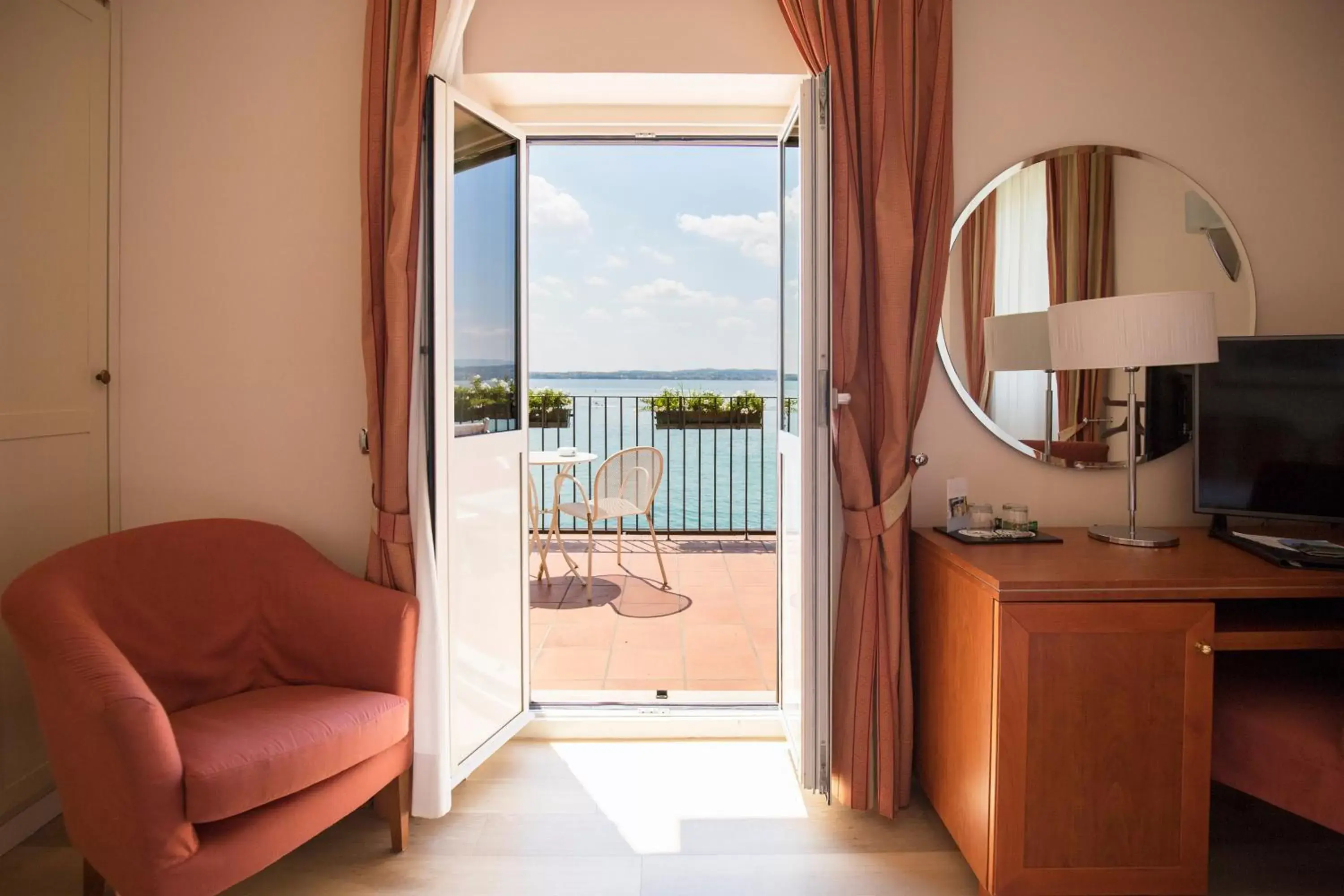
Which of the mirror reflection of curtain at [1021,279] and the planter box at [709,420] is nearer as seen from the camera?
the mirror reflection of curtain at [1021,279]

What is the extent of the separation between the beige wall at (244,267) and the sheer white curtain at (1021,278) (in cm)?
200

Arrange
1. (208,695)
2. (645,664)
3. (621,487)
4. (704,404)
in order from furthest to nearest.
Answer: (704,404)
(621,487)
(645,664)
(208,695)

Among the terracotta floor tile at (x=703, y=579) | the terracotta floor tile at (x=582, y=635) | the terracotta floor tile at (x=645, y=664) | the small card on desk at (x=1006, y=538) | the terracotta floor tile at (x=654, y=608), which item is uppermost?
the small card on desk at (x=1006, y=538)

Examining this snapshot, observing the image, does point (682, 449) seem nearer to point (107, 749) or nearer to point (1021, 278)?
point (1021, 278)

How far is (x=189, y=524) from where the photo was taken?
2.17 m

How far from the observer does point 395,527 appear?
7.22 ft

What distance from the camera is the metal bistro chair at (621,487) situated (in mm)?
4465

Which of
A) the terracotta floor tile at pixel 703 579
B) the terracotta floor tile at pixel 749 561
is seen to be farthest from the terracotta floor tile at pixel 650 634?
the terracotta floor tile at pixel 749 561

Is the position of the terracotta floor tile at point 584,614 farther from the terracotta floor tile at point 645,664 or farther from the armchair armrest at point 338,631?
the armchair armrest at point 338,631

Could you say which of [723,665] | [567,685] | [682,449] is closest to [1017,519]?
[723,665]

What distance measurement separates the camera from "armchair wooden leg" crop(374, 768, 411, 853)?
2053 mm

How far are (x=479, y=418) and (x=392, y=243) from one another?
59 centimetres

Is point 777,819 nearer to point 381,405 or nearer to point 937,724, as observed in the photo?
point 937,724

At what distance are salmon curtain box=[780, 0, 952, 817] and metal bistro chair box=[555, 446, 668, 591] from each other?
7.54 feet
